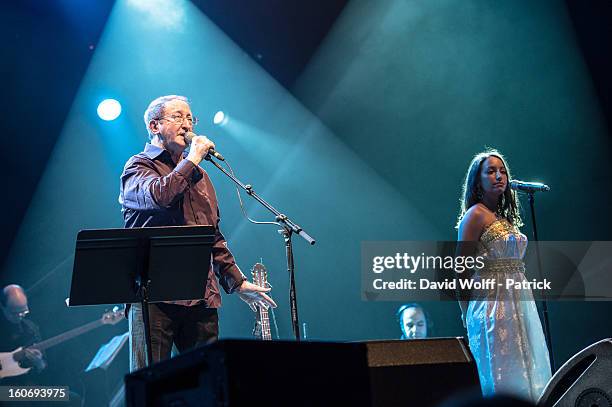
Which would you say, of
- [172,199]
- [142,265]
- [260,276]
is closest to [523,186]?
[260,276]

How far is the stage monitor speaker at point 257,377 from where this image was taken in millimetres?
1749

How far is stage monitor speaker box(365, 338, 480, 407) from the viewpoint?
2547mm

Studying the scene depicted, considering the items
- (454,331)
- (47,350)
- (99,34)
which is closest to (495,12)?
(454,331)

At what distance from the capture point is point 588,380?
9.05 ft

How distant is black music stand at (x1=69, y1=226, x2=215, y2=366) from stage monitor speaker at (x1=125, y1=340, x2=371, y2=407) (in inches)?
30.1

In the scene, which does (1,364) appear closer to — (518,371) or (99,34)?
(99,34)

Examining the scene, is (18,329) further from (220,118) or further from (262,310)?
(262,310)

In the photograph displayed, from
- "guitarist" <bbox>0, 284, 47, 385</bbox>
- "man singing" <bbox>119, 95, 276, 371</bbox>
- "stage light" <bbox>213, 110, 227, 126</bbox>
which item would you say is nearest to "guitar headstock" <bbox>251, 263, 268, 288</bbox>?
"man singing" <bbox>119, 95, 276, 371</bbox>

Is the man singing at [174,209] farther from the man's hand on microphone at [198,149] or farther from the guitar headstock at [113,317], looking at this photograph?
the guitar headstock at [113,317]

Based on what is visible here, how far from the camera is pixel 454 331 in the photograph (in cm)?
695

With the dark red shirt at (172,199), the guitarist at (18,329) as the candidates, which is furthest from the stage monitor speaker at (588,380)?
the guitarist at (18,329)

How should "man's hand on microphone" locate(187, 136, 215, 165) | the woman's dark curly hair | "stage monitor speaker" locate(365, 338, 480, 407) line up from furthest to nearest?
the woman's dark curly hair, "man's hand on microphone" locate(187, 136, 215, 165), "stage monitor speaker" locate(365, 338, 480, 407)

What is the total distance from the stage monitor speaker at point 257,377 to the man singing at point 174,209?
0.92 m

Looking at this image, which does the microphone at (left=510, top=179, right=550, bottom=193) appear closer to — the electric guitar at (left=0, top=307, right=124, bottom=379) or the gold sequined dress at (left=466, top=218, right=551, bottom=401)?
the gold sequined dress at (left=466, top=218, right=551, bottom=401)
